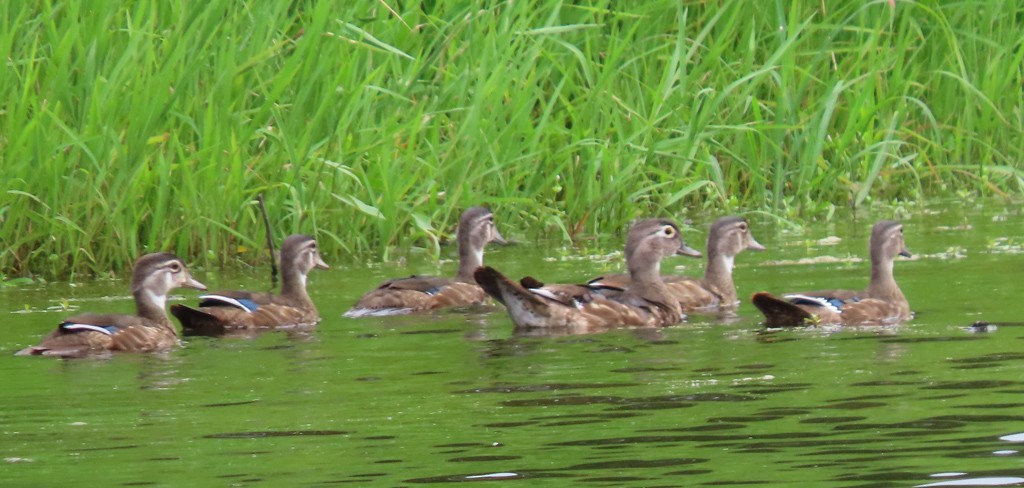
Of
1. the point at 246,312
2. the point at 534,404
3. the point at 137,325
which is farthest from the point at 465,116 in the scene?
the point at 534,404

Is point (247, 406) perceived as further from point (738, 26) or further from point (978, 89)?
point (978, 89)

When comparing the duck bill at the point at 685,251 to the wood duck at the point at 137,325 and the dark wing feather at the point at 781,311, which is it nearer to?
the dark wing feather at the point at 781,311

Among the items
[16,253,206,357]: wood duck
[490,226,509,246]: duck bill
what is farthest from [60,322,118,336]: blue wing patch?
[490,226,509,246]: duck bill

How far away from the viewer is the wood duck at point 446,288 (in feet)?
38.1

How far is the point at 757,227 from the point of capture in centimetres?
1591

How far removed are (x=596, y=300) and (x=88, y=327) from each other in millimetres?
2776

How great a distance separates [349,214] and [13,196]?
2.42 metres

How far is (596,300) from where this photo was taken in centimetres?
1120

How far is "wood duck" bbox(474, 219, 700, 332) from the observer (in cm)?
1077

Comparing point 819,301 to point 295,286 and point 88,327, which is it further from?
point 88,327

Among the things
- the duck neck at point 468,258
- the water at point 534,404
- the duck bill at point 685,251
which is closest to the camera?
the water at point 534,404

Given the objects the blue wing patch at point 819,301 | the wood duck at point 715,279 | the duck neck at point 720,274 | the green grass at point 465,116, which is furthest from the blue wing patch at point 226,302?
the duck neck at point 720,274

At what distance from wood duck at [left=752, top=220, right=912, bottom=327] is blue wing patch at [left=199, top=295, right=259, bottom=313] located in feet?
9.29

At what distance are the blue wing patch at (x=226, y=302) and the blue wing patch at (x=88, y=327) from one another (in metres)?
0.96
